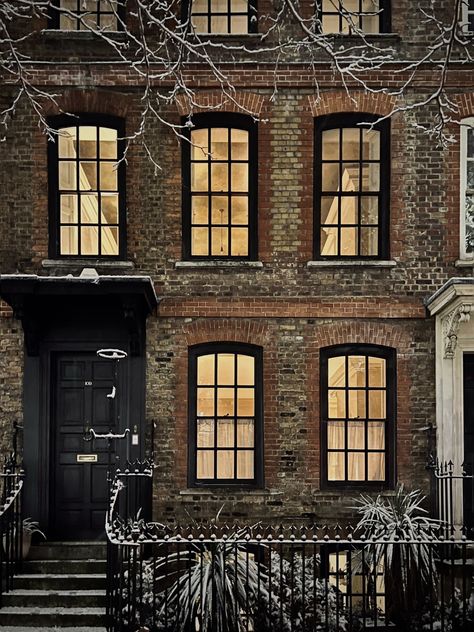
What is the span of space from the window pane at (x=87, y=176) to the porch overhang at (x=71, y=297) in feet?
5.85

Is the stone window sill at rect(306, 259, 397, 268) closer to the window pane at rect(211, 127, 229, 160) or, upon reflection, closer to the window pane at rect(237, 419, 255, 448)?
the window pane at rect(211, 127, 229, 160)

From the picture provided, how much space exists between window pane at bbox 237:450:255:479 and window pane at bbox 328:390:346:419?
1317mm

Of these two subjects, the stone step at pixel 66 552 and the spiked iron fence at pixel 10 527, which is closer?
the spiked iron fence at pixel 10 527

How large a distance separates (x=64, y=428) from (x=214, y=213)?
12.6ft

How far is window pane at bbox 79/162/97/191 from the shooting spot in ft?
44.7

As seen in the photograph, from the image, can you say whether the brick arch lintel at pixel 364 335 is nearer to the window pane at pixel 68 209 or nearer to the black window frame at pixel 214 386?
the black window frame at pixel 214 386

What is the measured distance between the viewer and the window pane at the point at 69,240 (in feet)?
44.7

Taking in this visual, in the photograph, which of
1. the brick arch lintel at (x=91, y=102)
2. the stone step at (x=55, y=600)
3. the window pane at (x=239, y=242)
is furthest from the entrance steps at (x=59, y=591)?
the brick arch lintel at (x=91, y=102)

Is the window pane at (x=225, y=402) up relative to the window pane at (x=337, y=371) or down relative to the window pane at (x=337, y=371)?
down

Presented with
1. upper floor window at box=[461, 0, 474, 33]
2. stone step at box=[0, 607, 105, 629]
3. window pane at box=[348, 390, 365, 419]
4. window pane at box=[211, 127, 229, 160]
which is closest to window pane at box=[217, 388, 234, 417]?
window pane at box=[348, 390, 365, 419]

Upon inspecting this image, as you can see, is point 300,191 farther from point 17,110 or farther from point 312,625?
point 312,625

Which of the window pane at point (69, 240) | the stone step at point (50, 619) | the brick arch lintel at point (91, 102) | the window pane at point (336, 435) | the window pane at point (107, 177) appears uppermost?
the brick arch lintel at point (91, 102)

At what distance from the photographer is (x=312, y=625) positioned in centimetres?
1034

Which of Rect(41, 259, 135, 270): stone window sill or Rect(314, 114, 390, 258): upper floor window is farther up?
Rect(314, 114, 390, 258): upper floor window
